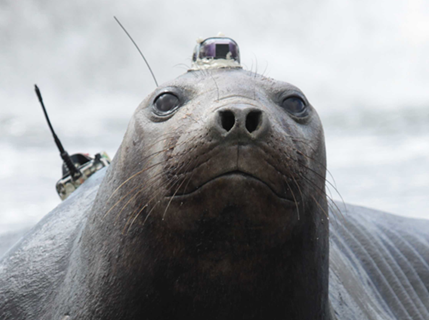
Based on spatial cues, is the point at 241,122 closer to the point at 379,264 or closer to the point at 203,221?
the point at 203,221

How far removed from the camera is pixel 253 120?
2.13 meters

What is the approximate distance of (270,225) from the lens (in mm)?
2258

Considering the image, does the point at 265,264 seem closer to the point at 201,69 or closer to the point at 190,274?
the point at 190,274

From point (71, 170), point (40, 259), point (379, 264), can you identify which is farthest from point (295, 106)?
point (379, 264)

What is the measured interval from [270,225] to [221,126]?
52cm

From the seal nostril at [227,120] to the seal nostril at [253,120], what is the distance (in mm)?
67

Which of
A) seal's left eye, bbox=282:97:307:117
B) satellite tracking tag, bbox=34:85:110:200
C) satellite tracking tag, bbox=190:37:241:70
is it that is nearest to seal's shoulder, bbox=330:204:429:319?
seal's left eye, bbox=282:97:307:117

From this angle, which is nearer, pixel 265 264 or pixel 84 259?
pixel 265 264

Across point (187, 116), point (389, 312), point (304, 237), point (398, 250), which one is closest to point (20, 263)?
point (187, 116)

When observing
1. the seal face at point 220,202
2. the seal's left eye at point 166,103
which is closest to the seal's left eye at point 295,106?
the seal face at point 220,202

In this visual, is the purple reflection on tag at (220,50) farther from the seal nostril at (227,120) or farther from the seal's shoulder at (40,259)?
the seal's shoulder at (40,259)

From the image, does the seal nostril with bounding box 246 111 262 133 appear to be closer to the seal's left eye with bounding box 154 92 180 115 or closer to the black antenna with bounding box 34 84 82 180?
the seal's left eye with bounding box 154 92 180 115

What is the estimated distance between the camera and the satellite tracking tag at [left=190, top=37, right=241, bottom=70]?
122 inches

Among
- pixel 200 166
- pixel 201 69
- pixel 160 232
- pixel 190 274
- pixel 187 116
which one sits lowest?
pixel 190 274
